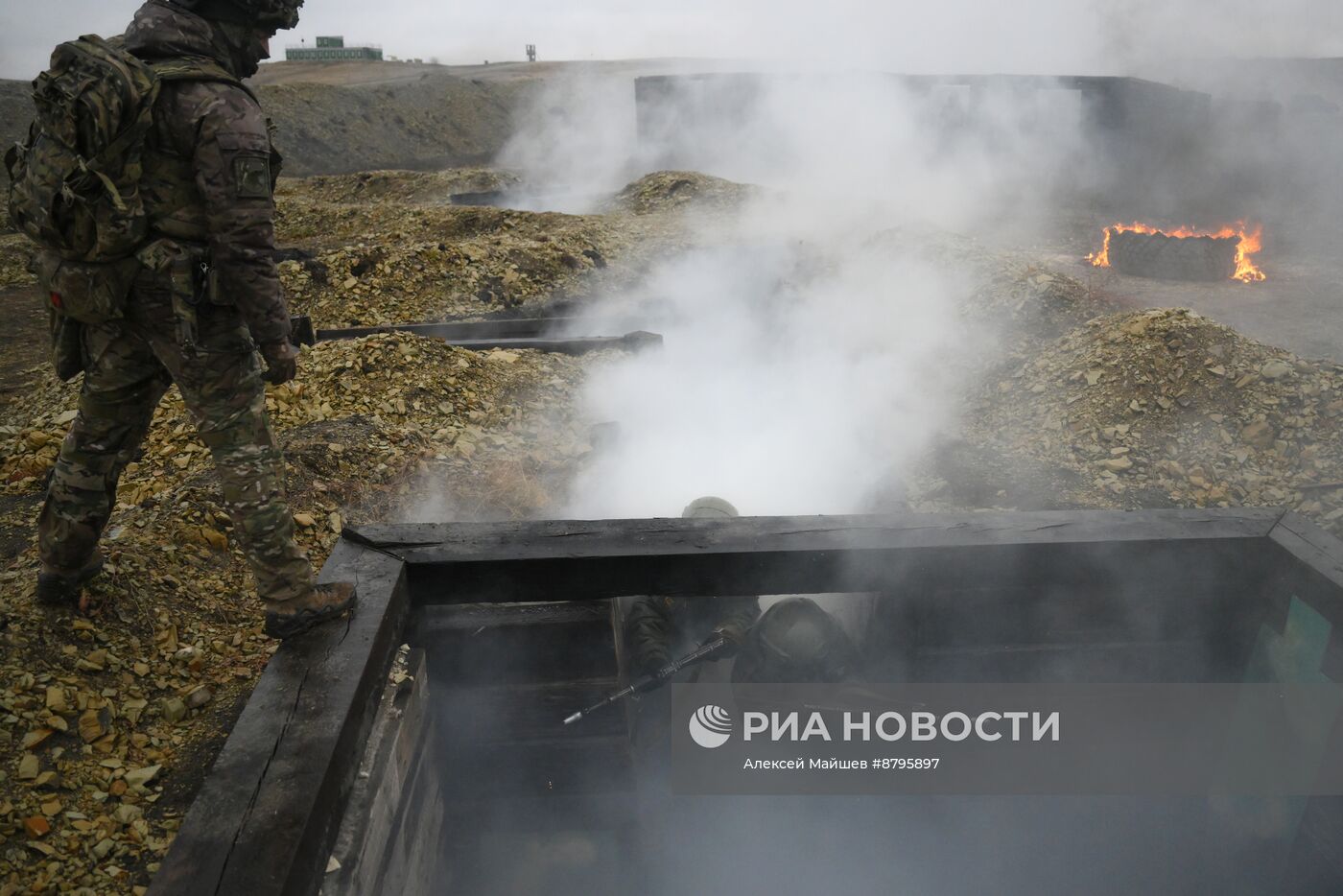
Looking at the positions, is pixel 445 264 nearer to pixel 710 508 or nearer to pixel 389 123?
pixel 710 508

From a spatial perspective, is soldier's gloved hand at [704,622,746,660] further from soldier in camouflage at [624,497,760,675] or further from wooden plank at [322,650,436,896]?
wooden plank at [322,650,436,896]

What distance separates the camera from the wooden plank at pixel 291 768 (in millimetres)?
1932

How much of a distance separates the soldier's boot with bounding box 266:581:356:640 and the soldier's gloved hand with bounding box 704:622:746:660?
156cm

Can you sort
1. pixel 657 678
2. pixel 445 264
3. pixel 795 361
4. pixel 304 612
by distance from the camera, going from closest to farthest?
pixel 304 612
pixel 657 678
pixel 795 361
pixel 445 264

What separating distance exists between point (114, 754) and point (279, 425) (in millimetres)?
2914

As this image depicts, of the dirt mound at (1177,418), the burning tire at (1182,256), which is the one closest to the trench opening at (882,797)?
the dirt mound at (1177,418)

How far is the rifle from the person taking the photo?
11.0 feet

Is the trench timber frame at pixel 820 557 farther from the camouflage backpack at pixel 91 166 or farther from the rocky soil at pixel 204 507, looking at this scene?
the camouflage backpack at pixel 91 166

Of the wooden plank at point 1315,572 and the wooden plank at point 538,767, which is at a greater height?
the wooden plank at point 1315,572

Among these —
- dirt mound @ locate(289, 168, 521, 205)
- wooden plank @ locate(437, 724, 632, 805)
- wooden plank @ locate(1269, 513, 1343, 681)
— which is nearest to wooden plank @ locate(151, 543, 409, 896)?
wooden plank @ locate(437, 724, 632, 805)

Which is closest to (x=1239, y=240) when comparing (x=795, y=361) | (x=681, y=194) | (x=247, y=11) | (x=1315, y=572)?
(x=795, y=361)

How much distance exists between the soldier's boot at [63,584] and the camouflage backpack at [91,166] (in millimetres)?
1026

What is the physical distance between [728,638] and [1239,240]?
11428mm

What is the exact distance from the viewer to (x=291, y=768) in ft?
7.17
